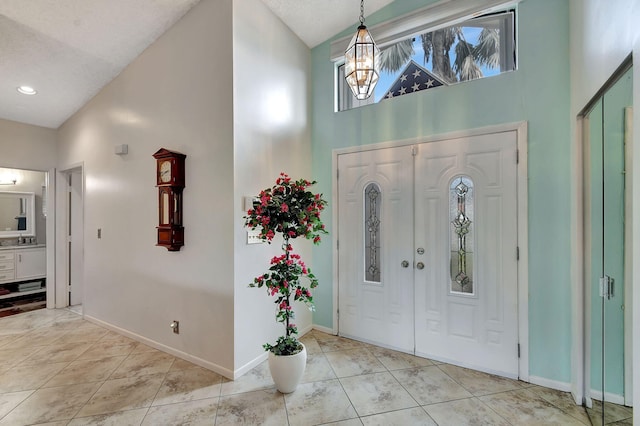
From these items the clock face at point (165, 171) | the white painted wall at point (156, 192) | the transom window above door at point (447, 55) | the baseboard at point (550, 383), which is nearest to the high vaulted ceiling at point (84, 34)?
the white painted wall at point (156, 192)

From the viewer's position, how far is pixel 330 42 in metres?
3.38

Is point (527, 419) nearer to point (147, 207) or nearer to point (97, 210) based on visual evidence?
point (147, 207)

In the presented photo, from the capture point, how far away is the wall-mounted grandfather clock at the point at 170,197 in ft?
8.63

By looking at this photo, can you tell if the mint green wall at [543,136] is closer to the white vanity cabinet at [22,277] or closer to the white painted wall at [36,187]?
the white vanity cabinet at [22,277]

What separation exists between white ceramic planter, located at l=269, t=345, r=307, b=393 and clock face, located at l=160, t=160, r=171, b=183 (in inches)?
71.2

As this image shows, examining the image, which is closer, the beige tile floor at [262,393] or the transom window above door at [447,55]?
the beige tile floor at [262,393]

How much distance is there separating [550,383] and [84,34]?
16.5 feet

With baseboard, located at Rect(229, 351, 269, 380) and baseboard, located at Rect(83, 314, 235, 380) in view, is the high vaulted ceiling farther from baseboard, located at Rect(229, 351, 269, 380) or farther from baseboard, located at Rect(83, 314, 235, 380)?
baseboard, located at Rect(229, 351, 269, 380)

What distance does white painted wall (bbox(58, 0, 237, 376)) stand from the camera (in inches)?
97.0

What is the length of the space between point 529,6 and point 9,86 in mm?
5288

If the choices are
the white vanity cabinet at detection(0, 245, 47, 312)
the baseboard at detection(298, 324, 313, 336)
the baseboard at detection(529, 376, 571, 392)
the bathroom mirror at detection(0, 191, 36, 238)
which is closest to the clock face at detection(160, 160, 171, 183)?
the baseboard at detection(298, 324, 313, 336)

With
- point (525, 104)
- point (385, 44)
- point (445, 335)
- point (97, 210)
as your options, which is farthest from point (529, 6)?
point (97, 210)

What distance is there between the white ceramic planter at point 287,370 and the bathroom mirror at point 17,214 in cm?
568

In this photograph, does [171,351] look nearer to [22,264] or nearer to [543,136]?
[543,136]
